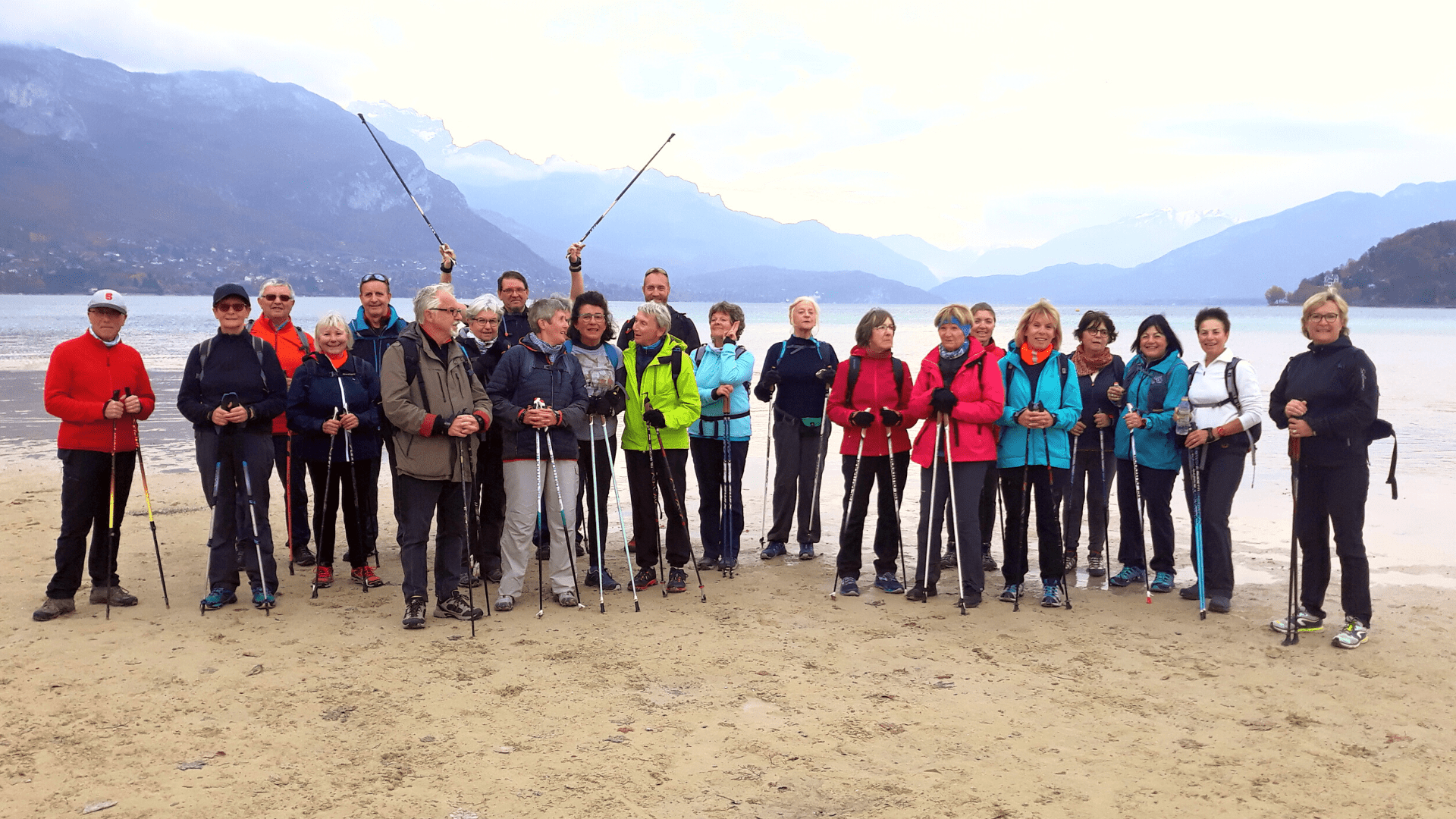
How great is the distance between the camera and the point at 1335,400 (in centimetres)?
580

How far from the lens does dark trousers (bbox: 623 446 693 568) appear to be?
7.00 metres

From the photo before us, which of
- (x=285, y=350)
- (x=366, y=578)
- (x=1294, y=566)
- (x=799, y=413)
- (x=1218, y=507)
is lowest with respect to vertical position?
(x=366, y=578)

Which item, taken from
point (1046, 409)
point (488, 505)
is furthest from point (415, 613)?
point (1046, 409)

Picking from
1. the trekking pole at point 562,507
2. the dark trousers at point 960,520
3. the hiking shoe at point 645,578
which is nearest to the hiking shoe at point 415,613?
the trekking pole at point 562,507

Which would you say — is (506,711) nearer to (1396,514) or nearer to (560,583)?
(560,583)

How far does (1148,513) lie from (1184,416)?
99 cm

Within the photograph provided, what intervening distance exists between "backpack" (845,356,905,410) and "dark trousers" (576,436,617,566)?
1.85 metres

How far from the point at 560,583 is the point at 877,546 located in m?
2.44

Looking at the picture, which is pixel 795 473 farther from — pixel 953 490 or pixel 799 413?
pixel 953 490

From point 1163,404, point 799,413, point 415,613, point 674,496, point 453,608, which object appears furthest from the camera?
point 799,413

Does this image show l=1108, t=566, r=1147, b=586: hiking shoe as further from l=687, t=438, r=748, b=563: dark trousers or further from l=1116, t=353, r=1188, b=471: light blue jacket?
l=687, t=438, r=748, b=563: dark trousers

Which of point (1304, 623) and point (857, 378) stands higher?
point (857, 378)

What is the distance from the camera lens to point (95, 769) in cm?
406

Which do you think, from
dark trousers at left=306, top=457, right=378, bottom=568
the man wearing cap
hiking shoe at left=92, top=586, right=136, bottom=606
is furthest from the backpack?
hiking shoe at left=92, top=586, right=136, bottom=606
